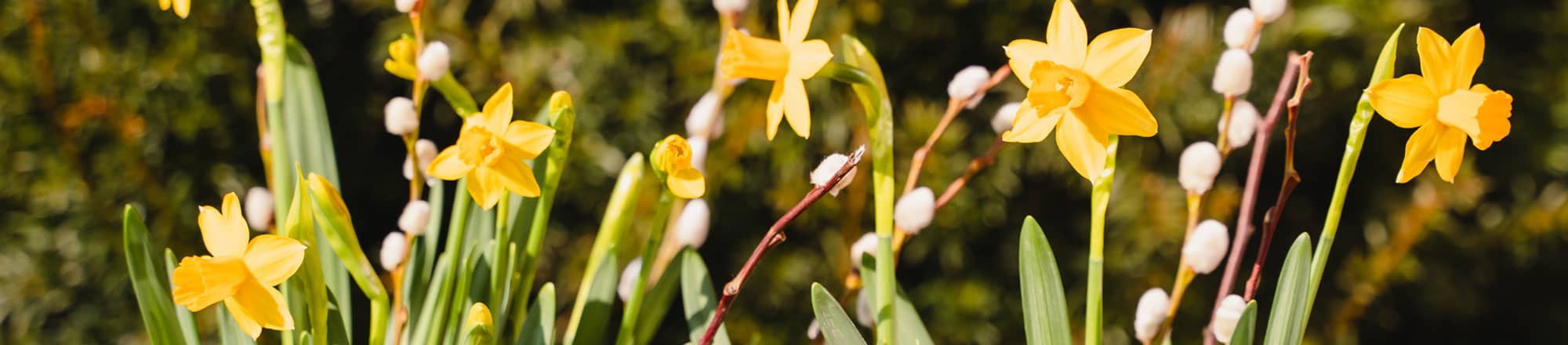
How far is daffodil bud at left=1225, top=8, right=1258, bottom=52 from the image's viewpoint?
0.39 meters

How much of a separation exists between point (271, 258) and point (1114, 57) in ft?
0.86

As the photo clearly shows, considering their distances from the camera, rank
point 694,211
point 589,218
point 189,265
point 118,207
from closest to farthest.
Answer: point 189,265 → point 694,211 → point 118,207 → point 589,218

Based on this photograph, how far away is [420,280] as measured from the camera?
1.53 ft

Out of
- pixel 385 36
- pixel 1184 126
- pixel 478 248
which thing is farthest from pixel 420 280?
pixel 1184 126

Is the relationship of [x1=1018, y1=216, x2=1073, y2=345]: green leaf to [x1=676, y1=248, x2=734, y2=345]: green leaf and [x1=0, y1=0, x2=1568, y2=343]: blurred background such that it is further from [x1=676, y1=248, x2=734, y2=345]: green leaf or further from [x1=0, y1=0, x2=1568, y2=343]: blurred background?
[x1=0, y1=0, x2=1568, y2=343]: blurred background

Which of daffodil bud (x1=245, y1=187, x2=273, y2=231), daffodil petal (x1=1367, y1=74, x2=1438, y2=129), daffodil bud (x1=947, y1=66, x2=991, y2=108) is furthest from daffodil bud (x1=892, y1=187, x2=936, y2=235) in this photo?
daffodil bud (x1=245, y1=187, x2=273, y2=231)

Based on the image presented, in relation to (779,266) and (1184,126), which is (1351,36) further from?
(779,266)

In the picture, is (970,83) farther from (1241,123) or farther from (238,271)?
(238,271)

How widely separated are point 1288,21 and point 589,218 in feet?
2.00

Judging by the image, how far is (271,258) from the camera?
0.33m

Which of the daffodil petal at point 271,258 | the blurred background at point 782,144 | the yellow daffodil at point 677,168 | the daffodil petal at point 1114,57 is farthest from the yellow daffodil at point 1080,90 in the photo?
the blurred background at point 782,144

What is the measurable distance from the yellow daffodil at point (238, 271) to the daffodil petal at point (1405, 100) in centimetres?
32

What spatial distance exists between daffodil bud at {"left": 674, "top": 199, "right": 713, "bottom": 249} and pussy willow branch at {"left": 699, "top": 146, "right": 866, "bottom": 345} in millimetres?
83

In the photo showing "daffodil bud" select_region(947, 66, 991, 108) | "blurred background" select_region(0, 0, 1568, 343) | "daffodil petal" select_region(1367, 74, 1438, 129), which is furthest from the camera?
"blurred background" select_region(0, 0, 1568, 343)
